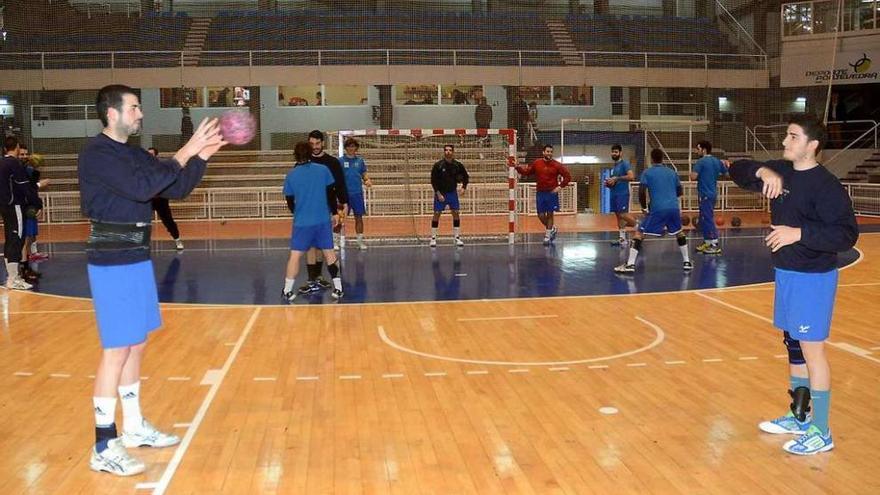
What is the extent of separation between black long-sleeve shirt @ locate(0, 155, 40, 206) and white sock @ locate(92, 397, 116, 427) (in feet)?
26.2

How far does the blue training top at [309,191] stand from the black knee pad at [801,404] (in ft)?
20.4

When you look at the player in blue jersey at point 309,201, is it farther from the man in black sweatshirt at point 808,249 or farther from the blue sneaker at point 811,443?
the blue sneaker at point 811,443

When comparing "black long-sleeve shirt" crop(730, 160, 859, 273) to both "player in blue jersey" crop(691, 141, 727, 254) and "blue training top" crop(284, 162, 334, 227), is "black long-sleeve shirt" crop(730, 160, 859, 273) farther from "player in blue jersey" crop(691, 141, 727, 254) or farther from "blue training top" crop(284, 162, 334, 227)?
"player in blue jersey" crop(691, 141, 727, 254)

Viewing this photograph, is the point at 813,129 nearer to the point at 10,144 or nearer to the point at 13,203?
the point at 10,144

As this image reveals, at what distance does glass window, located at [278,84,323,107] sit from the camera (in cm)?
3173

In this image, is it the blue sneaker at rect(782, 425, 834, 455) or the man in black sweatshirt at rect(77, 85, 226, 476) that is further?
the blue sneaker at rect(782, 425, 834, 455)

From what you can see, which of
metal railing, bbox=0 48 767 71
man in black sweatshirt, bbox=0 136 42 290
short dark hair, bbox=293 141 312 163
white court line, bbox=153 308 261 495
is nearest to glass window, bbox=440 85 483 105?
metal railing, bbox=0 48 767 71

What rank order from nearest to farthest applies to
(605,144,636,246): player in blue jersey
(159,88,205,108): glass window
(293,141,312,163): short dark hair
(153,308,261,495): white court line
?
1. (153,308,261,495): white court line
2. (293,141,312,163): short dark hair
3. (605,144,636,246): player in blue jersey
4. (159,88,205,108): glass window

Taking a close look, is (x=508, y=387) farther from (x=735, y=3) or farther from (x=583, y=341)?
(x=735, y=3)

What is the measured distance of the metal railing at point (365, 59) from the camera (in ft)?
87.8

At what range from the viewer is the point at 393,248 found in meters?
16.1

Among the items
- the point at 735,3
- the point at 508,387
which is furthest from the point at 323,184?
the point at 735,3

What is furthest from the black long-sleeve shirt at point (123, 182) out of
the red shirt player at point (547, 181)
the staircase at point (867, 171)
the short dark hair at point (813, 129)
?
the staircase at point (867, 171)

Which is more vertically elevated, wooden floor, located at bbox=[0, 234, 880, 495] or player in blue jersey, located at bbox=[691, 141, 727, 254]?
player in blue jersey, located at bbox=[691, 141, 727, 254]
